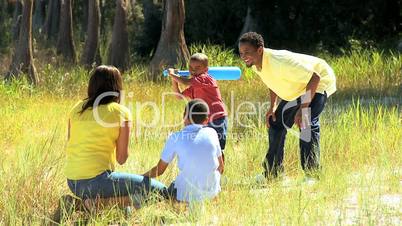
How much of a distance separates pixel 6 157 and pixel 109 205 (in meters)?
1.88

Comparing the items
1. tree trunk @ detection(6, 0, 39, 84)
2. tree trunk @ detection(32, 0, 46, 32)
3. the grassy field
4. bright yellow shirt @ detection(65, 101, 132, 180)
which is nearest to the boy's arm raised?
the grassy field

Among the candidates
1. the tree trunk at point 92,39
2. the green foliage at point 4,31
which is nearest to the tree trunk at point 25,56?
the tree trunk at point 92,39

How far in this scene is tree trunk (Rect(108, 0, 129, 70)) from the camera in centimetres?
2053

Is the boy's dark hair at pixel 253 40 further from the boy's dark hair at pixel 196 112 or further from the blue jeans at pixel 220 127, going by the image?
the blue jeans at pixel 220 127

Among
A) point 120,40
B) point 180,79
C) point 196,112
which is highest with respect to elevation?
point 180,79

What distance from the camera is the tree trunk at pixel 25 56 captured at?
16109mm

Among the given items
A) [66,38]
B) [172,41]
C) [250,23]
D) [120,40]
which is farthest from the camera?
[250,23]

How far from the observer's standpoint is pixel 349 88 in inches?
543

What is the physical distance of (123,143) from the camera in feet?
19.4

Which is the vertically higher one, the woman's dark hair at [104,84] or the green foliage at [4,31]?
the woman's dark hair at [104,84]

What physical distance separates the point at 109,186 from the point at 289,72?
1.94m

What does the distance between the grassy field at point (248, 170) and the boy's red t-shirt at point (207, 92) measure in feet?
1.76

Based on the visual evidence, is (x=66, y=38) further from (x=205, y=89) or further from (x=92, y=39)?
(x=205, y=89)

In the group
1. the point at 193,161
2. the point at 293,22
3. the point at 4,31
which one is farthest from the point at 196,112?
the point at 4,31
